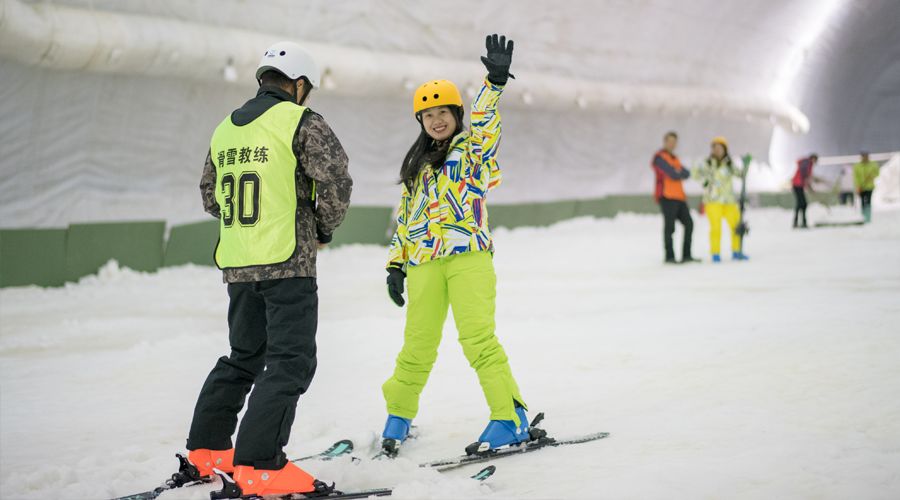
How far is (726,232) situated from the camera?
18984 millimetres

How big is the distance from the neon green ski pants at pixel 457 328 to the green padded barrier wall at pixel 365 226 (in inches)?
465

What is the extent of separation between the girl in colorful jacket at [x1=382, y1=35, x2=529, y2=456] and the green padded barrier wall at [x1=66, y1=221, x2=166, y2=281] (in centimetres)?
834

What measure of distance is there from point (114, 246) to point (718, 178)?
8284 millimetres

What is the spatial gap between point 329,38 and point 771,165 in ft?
71.5

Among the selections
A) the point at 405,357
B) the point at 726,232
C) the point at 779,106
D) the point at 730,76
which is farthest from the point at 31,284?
the point at 779,106

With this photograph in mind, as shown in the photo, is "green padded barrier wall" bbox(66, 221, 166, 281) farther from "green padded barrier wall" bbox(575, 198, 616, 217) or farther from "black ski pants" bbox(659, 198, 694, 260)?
"green padded barrier wall" bbox(575, 198, 616, 217)

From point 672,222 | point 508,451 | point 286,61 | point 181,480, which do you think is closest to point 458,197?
point 286,61

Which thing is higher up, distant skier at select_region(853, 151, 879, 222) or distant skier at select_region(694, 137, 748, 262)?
A: distant skier at select_region(853, 151, 879, 222)

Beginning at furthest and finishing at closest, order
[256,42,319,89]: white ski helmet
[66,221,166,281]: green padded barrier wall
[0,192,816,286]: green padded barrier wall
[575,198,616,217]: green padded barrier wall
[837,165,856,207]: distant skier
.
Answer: [837,165,856,207]: distant skier < [575,198,616,217]: green padded barrier wall < [66,221,166,281]: green padded barrier wall < [0,192,816,286]: green padded barrier wall < [256,42,319,89]: white ski helmet

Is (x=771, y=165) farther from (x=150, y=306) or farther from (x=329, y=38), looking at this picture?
(x=150, y=306)

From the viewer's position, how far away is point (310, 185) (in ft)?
12.0

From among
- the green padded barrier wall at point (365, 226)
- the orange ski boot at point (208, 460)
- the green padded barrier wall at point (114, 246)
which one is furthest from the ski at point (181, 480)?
the green padded barrier wall at point (365, 226)

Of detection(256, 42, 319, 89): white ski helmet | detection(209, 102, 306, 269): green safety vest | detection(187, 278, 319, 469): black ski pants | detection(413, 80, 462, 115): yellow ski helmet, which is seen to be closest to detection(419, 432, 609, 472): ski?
detection(187, 278, 319, 469): black ski pants

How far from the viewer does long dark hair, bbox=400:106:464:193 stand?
434 cm
